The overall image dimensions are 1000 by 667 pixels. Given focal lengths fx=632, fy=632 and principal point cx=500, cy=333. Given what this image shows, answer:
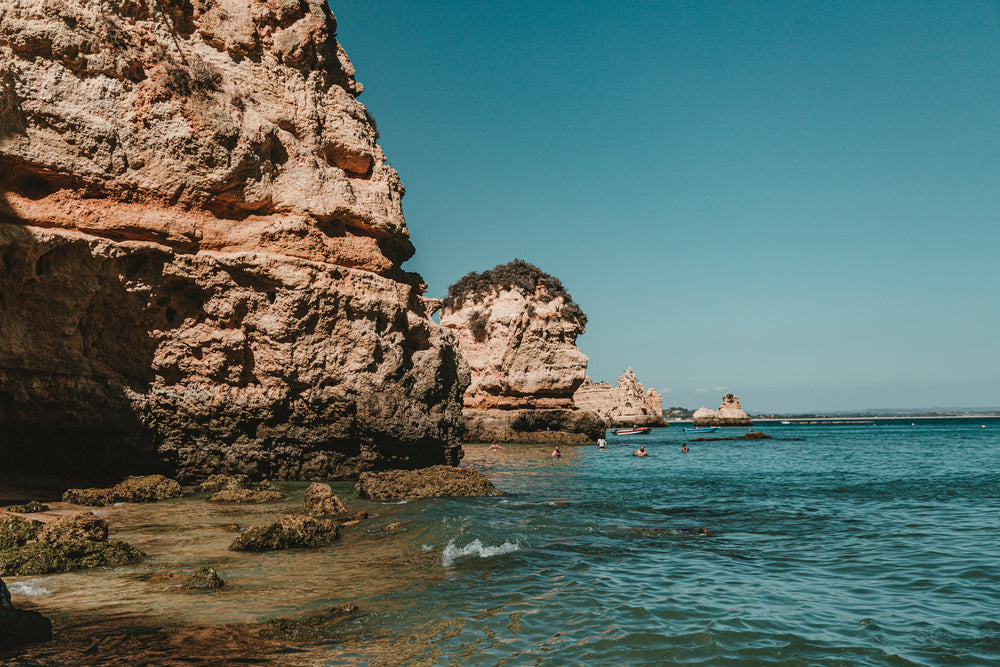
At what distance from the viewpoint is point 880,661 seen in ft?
18.9

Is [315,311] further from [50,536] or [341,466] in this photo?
[50,536]

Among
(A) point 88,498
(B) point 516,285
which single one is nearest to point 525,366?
(B) point 516,285

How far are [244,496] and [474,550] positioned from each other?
6.78 metres

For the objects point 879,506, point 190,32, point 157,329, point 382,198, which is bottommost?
point 879,506

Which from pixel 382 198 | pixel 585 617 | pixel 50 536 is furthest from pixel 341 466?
pixel 585 617

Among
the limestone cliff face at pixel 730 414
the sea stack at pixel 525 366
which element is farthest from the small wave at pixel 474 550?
the limestone cliff face at pixel 730 414

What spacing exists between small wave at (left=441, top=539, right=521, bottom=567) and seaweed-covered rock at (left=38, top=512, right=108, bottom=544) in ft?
16.1

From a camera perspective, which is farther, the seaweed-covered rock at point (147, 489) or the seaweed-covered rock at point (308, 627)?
the seaweed-covered rock at point (147, 489)

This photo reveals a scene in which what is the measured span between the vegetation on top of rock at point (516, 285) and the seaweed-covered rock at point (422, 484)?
3760 centimetres

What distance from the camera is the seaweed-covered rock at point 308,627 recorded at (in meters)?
5.97

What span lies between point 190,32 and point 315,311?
859 centimetres

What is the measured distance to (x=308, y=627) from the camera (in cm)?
623

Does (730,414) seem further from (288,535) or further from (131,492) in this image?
(288,535)

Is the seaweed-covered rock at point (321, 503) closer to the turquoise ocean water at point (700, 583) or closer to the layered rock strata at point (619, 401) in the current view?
the turquoise ocean water at point (700, 583)
